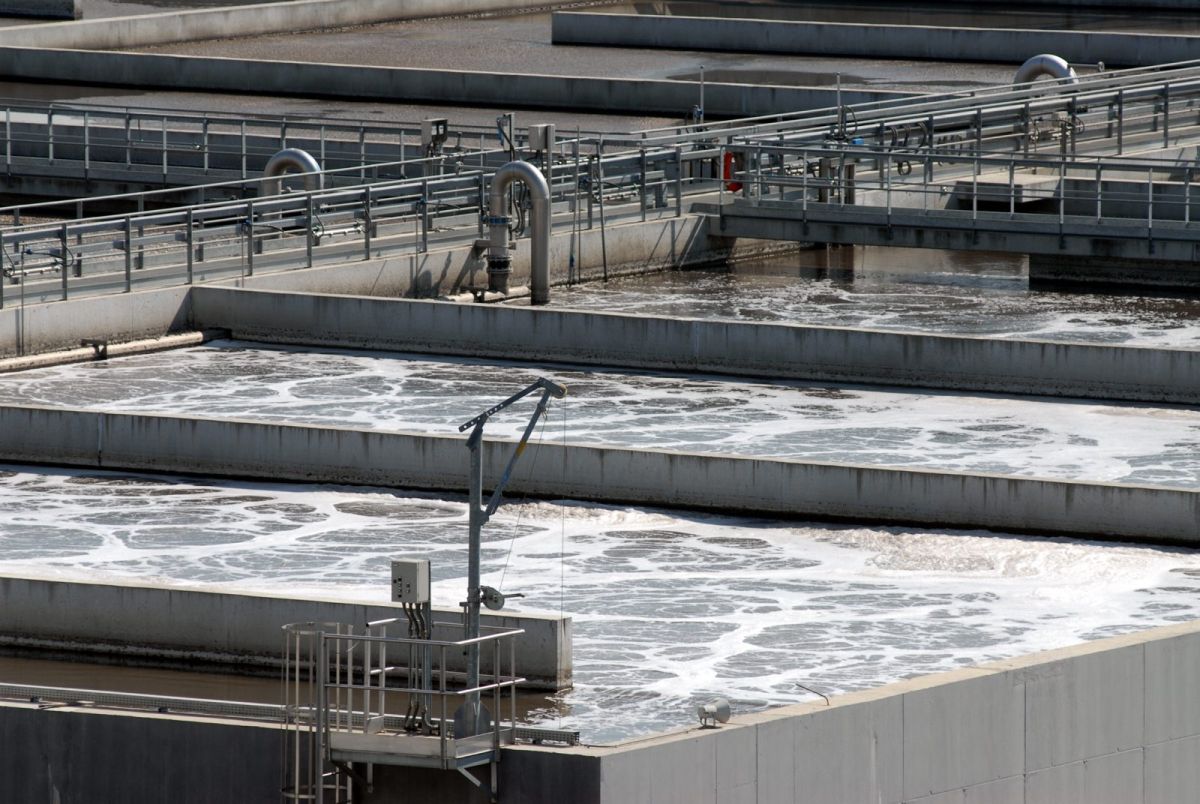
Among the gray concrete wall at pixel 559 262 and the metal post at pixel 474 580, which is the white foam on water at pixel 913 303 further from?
the metal post at pixel 474 580

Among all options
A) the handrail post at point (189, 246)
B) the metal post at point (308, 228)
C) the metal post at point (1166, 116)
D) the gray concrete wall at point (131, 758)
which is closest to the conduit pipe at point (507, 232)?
→ the metal post at point (308, 228)

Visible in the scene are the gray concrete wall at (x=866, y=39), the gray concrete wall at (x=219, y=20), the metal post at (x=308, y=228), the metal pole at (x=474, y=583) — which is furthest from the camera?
the gray concrete wall at (x=219, y=20)

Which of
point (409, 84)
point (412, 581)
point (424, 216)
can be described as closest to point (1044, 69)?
point (409, 84)

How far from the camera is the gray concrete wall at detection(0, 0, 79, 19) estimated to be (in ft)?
149

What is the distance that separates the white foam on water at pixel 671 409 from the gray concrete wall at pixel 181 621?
491 cm

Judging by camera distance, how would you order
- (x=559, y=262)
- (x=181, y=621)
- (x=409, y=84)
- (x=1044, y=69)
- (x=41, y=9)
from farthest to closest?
1. (x=41, y=9)
2. (x=409, y=84)
3. (x=1044, y=69)
4. (x=559, y=262)
5. (x=181, y=621)

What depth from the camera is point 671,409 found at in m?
21.7

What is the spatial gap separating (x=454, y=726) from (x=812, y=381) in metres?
10.9

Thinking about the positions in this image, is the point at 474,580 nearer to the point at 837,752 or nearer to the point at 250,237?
the point at 837,752

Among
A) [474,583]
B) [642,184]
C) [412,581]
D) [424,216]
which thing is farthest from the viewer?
[642,184]

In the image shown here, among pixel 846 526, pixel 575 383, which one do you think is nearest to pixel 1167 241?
pixel 575 383

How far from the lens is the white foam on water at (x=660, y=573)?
14805 millimetres

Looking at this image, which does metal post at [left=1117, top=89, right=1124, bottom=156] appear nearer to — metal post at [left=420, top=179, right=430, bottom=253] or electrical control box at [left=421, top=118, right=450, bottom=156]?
electrical control box at [left=421, top=118, right=450, bottom=156]

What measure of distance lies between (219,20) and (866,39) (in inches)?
443
